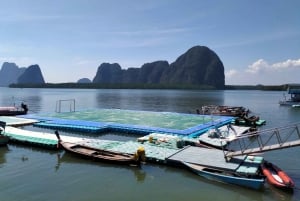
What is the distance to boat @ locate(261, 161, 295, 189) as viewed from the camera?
1612 centimetres

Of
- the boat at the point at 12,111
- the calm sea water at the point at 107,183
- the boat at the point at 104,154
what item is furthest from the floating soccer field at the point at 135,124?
the calm sea water at the point at 107,183

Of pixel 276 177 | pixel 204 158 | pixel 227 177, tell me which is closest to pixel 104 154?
pixel 204 158

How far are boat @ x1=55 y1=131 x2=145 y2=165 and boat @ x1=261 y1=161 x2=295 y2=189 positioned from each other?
757cm

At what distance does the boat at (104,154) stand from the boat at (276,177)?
757cm

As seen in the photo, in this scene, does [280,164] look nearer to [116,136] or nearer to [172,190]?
[172,190]

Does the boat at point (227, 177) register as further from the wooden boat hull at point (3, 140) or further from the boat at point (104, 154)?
the wooden boat hull at point (3, 140)

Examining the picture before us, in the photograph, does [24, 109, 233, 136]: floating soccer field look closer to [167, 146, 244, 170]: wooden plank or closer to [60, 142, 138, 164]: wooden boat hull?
[167, 146, 244, 170]: wooden plank

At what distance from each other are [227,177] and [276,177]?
2720 mm

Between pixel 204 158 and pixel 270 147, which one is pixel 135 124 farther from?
pixel 270 147

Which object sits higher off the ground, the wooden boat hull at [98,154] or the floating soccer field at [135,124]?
the floating soccer field at [135,124]

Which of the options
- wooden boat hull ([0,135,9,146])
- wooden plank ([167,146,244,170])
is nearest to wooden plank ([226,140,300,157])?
wooden plank ([167,146,244,170])

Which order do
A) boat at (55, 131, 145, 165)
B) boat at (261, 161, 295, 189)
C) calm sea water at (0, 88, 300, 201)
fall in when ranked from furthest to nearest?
boat at (55, 131, 145, 165)
boat at (261, 161, 295, 189)
calm sea water at (0, 88, 300, 201)

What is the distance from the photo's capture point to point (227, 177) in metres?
16.9

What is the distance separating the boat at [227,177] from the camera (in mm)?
16250
